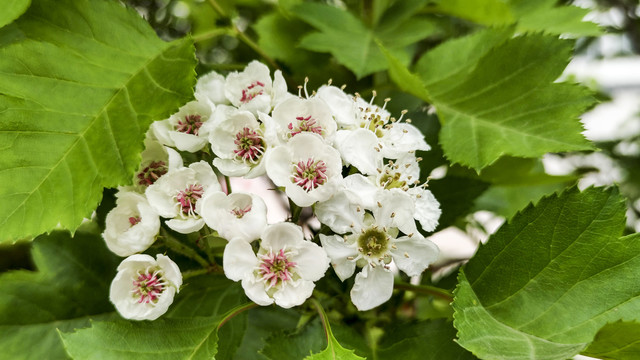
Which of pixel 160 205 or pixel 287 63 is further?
pixel 287 63

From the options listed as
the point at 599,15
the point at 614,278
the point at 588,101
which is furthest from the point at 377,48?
the point at 599,15

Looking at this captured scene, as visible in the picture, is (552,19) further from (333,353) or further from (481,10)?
(333,353)

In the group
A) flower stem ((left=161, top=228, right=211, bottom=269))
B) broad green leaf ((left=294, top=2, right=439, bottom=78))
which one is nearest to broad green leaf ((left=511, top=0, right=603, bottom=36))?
broad green leaf ((left=294, top=2, right=439, bottom=78))

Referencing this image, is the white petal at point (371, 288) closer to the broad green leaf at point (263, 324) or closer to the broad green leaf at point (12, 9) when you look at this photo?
the broad green leaf at point (263, 324)

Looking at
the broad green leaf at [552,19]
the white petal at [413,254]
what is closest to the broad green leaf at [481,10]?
the broad green leaf at [552,19]

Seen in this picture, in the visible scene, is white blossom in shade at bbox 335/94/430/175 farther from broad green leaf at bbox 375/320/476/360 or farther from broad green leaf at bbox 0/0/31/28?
broad green leaf at bbox 0/0/31/28

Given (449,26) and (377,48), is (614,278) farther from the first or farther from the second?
(449,26)

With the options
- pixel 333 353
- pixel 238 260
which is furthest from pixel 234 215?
pixel 333 353
